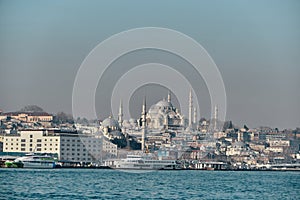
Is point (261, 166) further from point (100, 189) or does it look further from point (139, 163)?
point (100, 189)

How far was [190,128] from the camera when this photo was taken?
11700 cm

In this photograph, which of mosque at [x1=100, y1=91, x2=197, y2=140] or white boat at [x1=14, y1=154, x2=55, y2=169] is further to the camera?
mosque at [x1=100, y1=91, x2=197, y2=140]

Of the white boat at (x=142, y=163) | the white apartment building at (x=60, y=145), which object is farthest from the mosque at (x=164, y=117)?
the white boat at (x=142, y=163)

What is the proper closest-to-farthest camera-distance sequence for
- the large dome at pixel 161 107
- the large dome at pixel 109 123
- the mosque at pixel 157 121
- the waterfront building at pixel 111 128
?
the waterfront building at pixel 111 128 → the large dome at pixel 109 123 → the mosque at pixel 157 121 → the large dome at pixel 161 107

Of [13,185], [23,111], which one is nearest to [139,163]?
[13,185]

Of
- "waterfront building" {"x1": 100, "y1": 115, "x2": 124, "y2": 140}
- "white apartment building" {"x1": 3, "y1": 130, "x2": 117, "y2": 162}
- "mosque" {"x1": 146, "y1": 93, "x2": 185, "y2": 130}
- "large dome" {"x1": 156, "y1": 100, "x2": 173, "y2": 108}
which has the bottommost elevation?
"white apartment building" {"x1": 3, "y1": 130, "x2": 117, "y2": 162}

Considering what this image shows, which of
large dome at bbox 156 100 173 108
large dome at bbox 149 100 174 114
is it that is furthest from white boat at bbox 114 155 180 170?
large dome at bbox 156 100 173 108

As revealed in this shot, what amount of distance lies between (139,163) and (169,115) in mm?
47980

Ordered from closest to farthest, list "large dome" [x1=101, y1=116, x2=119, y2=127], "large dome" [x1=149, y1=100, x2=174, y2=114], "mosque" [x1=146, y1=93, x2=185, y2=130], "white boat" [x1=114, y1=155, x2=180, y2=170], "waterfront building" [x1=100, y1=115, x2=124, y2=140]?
1. "white boat" [x1=114, y1=155, x2=180, y2=170]
2. "waterfront building" [x1=100, y1=115, x2=124, y2=140]
3. "large dome" [x1=101, y1=116, x2=119, y2=127]
4. "mosque" [x1=146, y1=93, x2=185, y2=130]
5. "large dome" [x1=149, y1=100, x2=174, y2=114]

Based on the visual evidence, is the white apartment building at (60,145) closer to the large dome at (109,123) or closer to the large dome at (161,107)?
the large dome at (109,123)

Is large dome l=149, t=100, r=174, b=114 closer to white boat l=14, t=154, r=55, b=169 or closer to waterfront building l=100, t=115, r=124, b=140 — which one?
waterfront building l=100, t=115, r=124, b=140

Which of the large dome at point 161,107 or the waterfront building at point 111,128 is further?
the large dome at point 161,107

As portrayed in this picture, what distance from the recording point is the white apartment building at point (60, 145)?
86.1 metres

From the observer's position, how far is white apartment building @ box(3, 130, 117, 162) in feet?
283
